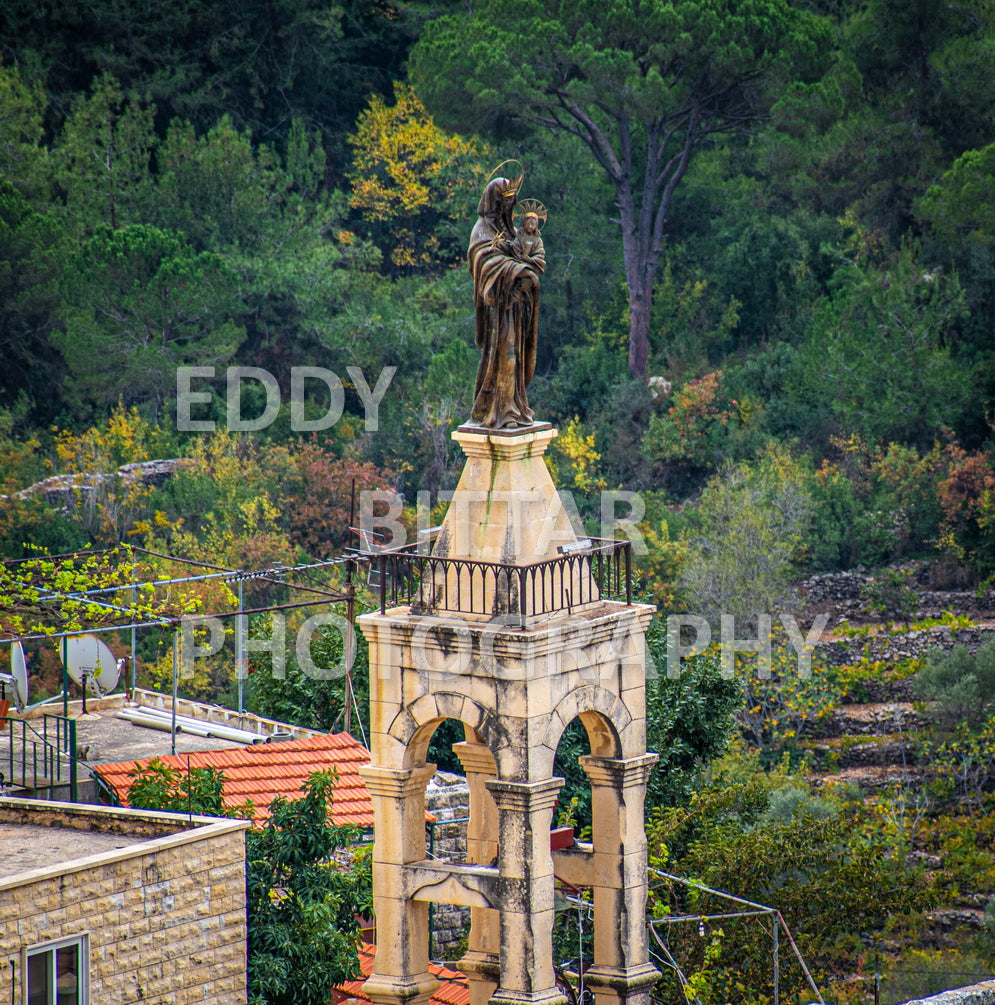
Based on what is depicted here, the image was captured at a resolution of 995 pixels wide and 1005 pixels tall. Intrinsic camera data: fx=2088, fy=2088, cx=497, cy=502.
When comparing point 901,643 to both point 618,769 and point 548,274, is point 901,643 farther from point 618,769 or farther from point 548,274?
point 618,769

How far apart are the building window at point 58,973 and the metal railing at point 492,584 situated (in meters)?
4.36

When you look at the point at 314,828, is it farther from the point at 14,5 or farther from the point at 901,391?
the point at 14,5

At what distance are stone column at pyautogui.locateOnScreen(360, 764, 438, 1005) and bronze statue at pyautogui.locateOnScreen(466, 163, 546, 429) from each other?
2.98 m

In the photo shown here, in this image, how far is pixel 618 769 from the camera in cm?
1697

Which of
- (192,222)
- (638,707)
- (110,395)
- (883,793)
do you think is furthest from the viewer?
(192,222)

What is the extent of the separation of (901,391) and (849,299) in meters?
3.31

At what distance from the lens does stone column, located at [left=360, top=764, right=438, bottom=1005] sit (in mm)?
16594

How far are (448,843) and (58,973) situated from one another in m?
8.15

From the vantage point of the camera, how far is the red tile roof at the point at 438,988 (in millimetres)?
19859

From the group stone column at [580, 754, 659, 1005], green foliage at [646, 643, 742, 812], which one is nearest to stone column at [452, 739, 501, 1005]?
stone column at [580, 754, 659, 1005]

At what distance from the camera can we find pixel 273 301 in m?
60.4

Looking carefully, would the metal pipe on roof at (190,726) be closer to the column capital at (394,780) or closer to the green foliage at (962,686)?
the column capital at (394,780)

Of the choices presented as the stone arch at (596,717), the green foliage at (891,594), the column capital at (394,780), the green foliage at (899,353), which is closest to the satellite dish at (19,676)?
the column capital at (394,780)

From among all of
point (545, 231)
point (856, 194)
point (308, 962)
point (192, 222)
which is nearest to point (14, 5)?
point (192, 222)
